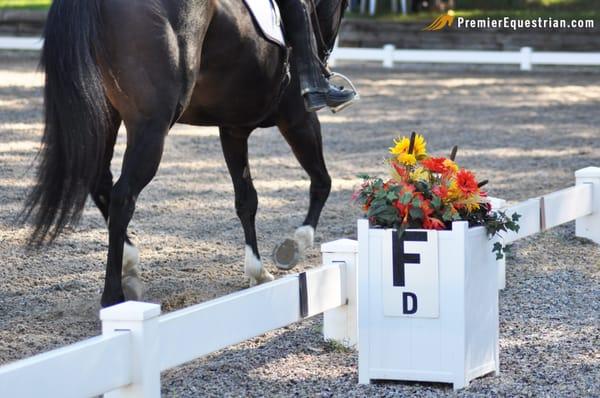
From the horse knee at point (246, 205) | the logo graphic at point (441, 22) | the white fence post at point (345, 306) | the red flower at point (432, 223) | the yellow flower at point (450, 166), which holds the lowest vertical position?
the white fence post at point (345, 306)

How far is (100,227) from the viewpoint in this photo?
25.6 feet

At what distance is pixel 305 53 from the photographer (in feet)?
20.2

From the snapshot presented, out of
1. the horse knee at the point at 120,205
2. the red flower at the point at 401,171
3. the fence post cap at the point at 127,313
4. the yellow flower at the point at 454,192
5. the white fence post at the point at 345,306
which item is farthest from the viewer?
the white fence post at the point at 345,306

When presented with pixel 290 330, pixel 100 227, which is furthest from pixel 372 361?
pixel 100 227

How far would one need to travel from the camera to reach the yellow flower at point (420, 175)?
4.75m

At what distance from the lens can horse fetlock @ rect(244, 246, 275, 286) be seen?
6.33 m

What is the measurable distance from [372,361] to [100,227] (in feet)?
11.7

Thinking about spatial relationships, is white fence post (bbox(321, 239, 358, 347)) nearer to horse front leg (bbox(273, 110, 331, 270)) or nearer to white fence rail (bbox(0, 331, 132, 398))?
horse front leg (bbox(273, 110, 331, 270))

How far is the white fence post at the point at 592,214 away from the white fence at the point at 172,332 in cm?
286

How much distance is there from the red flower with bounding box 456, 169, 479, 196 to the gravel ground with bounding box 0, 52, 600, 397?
81cm

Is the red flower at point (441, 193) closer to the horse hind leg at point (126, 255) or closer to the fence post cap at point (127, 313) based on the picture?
the fence post cap at point (127, 313)

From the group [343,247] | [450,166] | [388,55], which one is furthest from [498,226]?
[388,55]

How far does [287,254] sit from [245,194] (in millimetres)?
457

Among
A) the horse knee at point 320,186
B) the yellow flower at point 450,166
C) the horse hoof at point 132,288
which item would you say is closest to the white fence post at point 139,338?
the yellow flower at point 450,166
